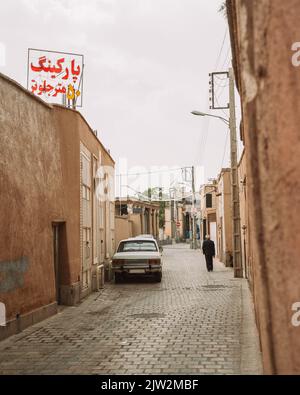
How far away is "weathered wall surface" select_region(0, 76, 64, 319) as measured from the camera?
749cm

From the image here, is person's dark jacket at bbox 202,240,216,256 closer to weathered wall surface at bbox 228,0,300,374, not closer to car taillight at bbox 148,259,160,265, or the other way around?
car taillight at bbox 148,259,160,265

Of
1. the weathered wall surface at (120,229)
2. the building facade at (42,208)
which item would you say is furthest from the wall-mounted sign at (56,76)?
the weathered wall surface at (120,229)

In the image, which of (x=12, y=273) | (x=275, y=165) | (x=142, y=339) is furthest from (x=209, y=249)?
(x=275, y=165)

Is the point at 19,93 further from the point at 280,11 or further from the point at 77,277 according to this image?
the point at 280,11

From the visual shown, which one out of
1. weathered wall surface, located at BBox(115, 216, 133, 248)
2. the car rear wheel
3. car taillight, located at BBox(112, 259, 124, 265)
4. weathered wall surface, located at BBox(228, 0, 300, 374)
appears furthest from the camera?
weathered wall surface, located at BBox(115, 216, 133, 248)

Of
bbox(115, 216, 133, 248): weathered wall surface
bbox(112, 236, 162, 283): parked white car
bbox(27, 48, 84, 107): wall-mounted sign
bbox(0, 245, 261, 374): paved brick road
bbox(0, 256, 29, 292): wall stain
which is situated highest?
bbox(27, 48, 84, 107): wall-mounted sign

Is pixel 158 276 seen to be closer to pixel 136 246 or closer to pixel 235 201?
pixel 136 246

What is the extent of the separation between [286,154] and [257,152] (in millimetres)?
96

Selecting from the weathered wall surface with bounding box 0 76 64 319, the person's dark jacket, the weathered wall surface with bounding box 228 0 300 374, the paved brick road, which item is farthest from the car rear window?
the weathered wall surface with bounding box 228 0 300 374

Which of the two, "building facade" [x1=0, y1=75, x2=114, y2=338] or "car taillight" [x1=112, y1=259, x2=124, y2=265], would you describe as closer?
"building facade" [x1=0, y1=75, x2=114, y2=338]

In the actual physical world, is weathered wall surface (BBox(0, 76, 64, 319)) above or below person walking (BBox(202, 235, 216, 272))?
above

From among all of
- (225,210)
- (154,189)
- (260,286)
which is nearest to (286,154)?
(260,286)

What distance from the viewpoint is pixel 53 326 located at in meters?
8.54

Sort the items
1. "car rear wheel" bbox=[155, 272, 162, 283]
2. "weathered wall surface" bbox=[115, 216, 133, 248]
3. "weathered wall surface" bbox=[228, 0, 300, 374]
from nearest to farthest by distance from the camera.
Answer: "weathered wall surface" bbox=[228, 0, 300, 374], "car rear wheel" bbox=[155, 272, 162, 283], "weathered wall surface" bbox=[115, 216, 133, 248]
